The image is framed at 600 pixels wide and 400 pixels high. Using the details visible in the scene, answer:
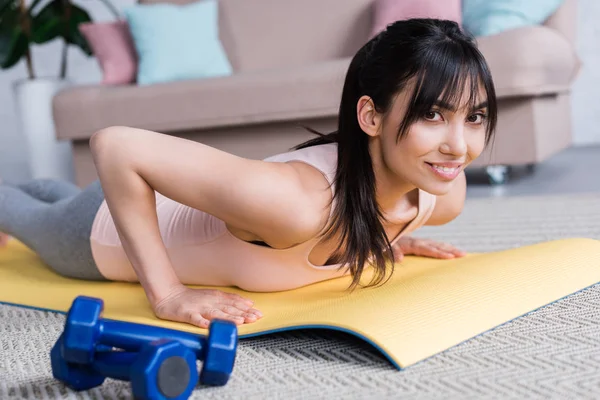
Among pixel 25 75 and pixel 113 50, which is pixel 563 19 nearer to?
pixel 113 50

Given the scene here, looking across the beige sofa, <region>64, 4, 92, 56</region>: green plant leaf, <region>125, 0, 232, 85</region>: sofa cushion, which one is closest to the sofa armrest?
the beige sofa

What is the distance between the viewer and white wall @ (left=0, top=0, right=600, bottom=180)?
12.6 ft

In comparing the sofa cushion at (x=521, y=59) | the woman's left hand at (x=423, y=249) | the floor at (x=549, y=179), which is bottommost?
the floor at (x=549, y=179)

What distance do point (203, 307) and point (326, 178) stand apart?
265 millimetres

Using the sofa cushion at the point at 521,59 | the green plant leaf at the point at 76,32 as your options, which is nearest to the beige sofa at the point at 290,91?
the sofa cushion at the point at 521,59

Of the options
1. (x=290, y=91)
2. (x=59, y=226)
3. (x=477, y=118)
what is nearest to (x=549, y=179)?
(x=290, y=91)

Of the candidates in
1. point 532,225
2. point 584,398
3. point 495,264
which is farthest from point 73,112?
point 584,398

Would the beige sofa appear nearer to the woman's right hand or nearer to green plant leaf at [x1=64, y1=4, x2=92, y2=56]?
green plant leaf at [x1=64, y1=4, x2=92, y2=56]

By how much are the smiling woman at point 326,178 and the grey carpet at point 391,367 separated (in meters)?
0.16

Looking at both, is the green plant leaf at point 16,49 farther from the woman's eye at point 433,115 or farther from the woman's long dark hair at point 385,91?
the woman's eye at point 433,115

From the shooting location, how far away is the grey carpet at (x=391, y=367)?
0.77 meters

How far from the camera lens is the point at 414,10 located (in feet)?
8.95

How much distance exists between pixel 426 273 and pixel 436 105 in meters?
0.35

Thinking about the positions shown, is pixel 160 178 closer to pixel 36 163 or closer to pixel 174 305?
pixel 174 305
